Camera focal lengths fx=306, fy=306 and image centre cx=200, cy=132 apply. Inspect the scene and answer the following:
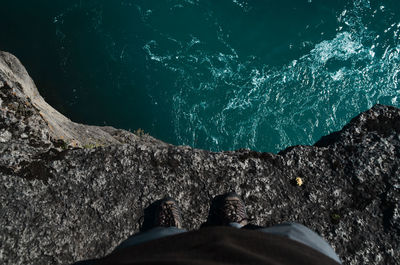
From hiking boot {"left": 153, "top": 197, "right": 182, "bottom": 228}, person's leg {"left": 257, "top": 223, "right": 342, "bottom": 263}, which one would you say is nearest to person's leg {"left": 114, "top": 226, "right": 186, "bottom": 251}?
hiking boot {"left": 153, "top": 197, "right": 182, "bottom": 228}

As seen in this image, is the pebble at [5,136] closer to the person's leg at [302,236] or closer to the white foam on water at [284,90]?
the person's leg at [302,236]

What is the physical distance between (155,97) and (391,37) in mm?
15601

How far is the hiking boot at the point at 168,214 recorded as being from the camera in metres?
3.66

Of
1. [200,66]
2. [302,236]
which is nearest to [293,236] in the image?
[302,236]

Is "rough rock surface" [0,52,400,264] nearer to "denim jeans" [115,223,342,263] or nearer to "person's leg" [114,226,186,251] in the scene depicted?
"person's leg" [114,226,186,251]

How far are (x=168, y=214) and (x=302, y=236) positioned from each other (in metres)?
1.59

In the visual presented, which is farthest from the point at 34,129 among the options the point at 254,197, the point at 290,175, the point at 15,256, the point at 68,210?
the point at 290,175

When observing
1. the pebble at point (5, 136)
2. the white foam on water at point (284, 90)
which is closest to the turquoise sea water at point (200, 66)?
the white foam on water at point (284, 90)

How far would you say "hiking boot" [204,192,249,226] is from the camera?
372 centimetres

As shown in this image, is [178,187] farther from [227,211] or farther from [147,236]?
[147,236]

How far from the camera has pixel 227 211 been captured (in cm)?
375

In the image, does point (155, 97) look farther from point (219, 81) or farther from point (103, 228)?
point (103, 228)

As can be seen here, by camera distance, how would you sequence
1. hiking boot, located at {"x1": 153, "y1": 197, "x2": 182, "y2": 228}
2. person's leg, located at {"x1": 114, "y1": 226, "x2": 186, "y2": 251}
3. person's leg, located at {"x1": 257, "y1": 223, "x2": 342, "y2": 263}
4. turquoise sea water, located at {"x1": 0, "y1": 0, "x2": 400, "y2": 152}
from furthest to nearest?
turquoise sea water, located at {"x1": 0, "y1": 0, "x2": 400, "y2": 152}, hiking boot, located at {"x1": 153, "y1": 197, "x2": 182, "y2": 228}, person's leg, located at {"x1": 114, "y1": 226, "x2": 186, "y2": 251}, person's leg, located at {"x1": 257, "y1": 223, "x2": 342, "y2": 263}

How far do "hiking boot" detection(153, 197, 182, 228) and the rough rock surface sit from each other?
0.76 feet
